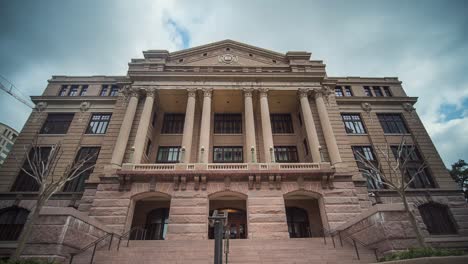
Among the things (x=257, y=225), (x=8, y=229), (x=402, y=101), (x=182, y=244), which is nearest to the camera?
(x=182, y=244)

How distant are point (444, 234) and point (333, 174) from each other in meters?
12.2

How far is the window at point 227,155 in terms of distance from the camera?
22188 mm

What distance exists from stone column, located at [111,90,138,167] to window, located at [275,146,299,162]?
14.8m

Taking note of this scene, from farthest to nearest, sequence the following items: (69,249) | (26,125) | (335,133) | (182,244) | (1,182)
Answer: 1. (26,125)
2. (335,133)
3. (1,182)
4. (182,244)
5. (69,249)

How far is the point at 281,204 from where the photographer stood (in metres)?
15.5

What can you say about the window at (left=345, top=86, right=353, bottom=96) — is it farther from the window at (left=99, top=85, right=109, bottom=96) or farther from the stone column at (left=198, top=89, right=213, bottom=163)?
the window at (left=99, top=85, right=109, bottom=96)

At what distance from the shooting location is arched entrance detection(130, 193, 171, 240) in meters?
18.4

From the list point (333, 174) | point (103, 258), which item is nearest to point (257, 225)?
point (333, 174)

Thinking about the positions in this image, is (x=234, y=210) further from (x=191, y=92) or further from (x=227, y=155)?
(x=191, y=92)

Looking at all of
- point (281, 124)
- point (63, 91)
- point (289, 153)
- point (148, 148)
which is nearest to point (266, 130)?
point (289, 153)

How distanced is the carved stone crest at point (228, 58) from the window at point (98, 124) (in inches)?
574

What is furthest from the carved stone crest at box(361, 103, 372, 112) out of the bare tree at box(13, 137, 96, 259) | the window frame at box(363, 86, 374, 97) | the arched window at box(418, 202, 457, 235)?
the bare tree at box(13, 137, 96, 259)

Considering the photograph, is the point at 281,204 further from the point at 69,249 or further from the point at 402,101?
the point at 402,101

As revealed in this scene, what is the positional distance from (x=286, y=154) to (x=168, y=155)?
1282 centimetres
